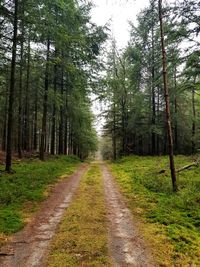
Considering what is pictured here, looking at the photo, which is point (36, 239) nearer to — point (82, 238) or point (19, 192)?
point (82, 238)

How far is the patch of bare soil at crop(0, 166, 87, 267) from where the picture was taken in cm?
634

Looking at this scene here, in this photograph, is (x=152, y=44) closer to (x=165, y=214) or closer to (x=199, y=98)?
(x=199, y=98)

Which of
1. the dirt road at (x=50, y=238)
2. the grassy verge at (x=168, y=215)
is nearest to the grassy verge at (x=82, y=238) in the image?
the dirt road at (x=50, y=238)

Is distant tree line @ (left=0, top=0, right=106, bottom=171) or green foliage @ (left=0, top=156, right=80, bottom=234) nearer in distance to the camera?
green foliage @ (left=0, top=156, right=80, bottom=234)

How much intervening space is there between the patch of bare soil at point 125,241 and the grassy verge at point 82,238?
21 cm

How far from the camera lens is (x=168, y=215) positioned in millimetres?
9930

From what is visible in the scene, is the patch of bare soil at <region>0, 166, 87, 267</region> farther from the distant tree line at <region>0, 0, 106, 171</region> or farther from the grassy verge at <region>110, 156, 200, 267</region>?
the distant tree line at <region>0, 0, 106, 171</region>

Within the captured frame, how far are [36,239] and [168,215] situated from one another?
14.7ft

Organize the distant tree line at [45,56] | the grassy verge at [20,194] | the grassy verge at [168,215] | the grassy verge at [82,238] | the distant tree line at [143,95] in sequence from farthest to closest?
the distant tree line at [143,95] → the distant tree line at [45,56] → the grassy verge at [20,194] → the grassy verge at [168,215] → the grassy verge at [82,238]

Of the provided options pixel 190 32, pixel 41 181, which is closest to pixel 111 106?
pixel 190 32

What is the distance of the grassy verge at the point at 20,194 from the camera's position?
9.04 m

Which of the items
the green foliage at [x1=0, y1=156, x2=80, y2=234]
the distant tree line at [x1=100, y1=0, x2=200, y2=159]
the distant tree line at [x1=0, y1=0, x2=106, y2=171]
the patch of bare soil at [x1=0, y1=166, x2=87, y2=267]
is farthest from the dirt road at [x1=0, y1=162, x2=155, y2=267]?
the distant tree line at [x1=100, y1=0, x2=200, y2=159]

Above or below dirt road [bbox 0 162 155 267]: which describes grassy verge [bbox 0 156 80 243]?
above

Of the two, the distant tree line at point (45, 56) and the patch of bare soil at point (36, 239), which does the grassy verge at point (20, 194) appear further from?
the distant tree line at point (45, 56)
